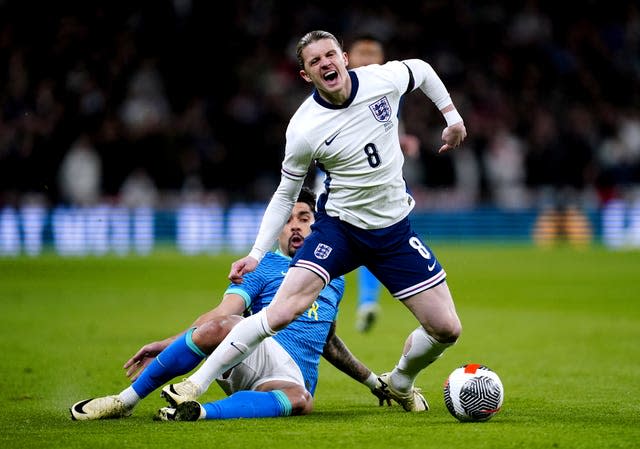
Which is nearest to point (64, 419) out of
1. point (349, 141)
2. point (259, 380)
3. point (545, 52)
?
point (259, 380)

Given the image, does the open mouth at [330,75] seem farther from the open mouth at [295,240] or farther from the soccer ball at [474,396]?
the soccer ball at [474,396]

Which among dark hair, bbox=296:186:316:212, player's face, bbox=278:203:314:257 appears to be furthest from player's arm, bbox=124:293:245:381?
dark hair, bbox=296:186:316:212

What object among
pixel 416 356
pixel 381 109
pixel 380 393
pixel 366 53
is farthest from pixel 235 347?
pixel 366 53

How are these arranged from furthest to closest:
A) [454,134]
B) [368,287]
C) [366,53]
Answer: [368,287] < [366,53] < [454,134]

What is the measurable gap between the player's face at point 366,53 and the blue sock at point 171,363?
15.3 ft

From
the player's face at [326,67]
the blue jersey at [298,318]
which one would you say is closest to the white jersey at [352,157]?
the player's face at [326,67]

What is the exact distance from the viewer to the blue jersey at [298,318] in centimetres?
712

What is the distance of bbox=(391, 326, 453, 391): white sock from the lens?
7008 millimetres

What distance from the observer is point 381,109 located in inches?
268

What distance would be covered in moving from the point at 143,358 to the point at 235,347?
0.70 m

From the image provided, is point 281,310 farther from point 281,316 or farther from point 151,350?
point 151,350

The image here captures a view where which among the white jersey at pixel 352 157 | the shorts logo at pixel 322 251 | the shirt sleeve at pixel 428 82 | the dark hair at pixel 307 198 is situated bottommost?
the shorts logo at pixel 322 251

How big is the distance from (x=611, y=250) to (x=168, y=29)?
37.0ft

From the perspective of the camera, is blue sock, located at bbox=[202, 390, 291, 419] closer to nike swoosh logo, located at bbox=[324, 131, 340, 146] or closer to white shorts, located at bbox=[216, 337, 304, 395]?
white shorts, located at bbox=[216, 337, 304, 395]
